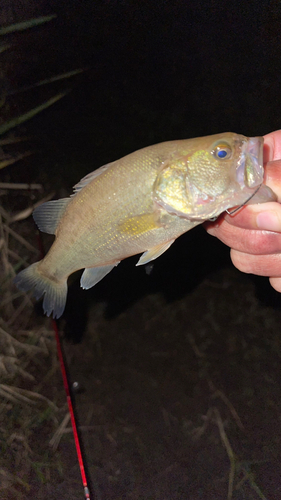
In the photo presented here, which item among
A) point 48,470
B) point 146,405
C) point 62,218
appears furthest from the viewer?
point 146,405

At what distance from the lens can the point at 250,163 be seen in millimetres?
700

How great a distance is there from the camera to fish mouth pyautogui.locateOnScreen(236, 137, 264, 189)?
70 centimetres

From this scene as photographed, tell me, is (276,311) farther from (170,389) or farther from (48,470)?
(48,470)

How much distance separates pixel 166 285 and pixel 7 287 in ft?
3.48

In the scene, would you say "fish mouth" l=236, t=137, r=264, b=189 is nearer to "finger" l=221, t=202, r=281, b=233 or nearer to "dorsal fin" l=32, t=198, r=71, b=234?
"finger" l=221, t=202, r=281, b=233

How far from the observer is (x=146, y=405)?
196 cm

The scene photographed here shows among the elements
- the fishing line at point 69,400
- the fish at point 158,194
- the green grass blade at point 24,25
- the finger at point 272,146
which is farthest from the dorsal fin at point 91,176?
the green grass blade at point 24,25

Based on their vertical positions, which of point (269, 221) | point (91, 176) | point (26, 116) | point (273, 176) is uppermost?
point (26, 116)

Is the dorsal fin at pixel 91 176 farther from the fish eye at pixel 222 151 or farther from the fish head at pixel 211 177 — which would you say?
the fish eye at pixel 222 151

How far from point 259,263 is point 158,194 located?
0.59 meters

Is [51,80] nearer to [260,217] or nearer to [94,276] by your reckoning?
[94,276]

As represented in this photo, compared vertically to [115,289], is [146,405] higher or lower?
lower

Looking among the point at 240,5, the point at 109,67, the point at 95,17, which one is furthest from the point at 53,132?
the point at 240,5

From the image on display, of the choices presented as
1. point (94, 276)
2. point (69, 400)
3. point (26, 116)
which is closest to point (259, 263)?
point (94, 276)
